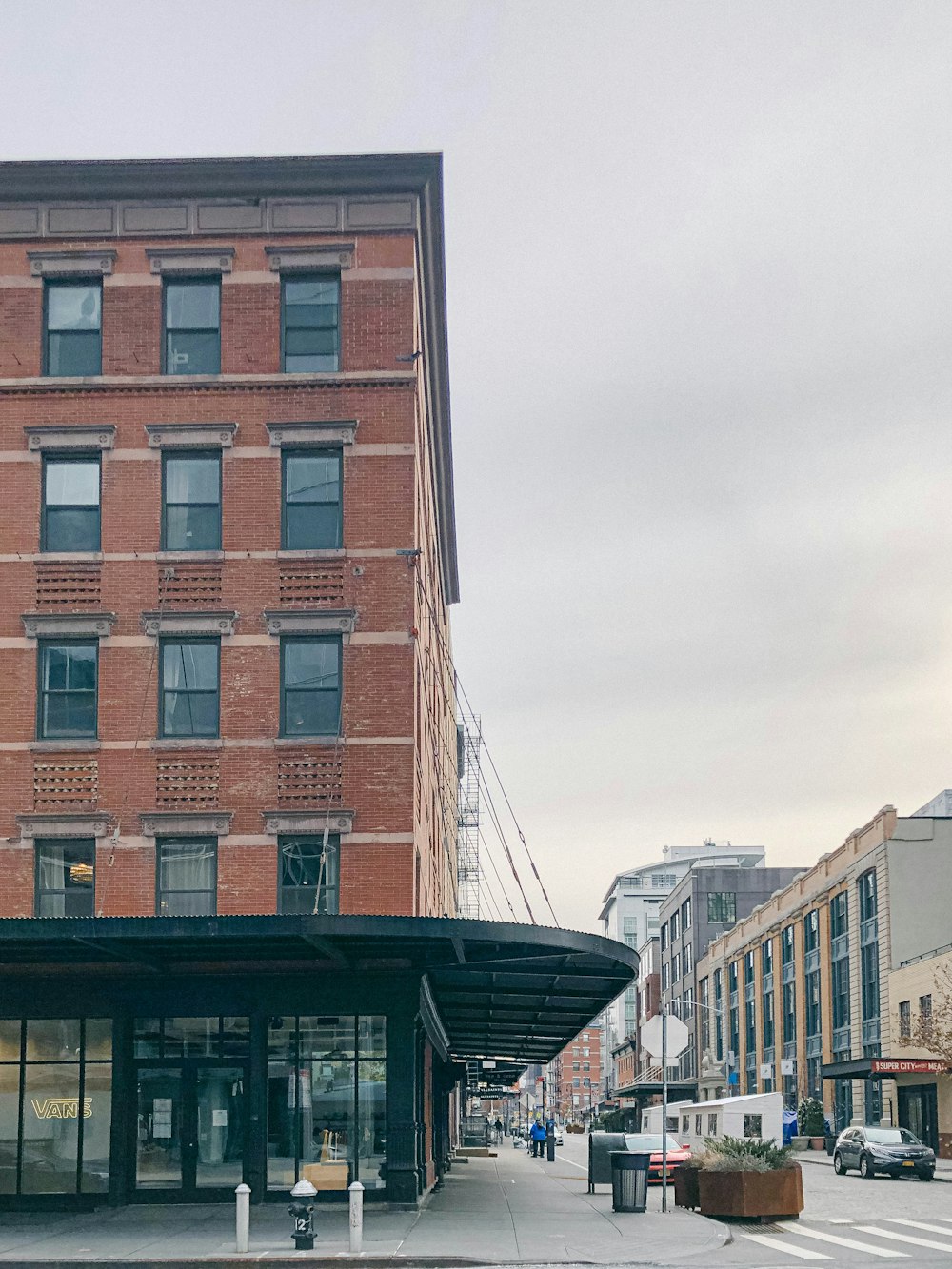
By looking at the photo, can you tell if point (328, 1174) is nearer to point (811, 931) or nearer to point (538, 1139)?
point (538, 1139)

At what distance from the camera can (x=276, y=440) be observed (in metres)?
29.9

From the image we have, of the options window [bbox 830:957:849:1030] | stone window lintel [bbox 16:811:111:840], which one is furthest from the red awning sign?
stone window lintel [bbox 16:811:111:840]

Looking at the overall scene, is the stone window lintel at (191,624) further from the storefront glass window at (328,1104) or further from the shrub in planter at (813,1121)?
the shrub in planter at (813,1121)

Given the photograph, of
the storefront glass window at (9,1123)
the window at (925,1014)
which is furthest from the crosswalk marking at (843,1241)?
the window at (925,1014)

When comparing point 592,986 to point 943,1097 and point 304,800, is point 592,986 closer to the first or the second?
point 304,800

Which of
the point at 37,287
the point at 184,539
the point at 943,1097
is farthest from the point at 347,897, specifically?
the point at 943,1097

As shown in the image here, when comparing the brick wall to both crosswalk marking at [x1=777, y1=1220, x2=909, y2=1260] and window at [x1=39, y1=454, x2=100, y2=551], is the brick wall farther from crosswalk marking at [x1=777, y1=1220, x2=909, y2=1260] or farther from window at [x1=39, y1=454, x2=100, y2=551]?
crosswalk marking at [x1=777, y1=1220, x2=909, y2=1260]

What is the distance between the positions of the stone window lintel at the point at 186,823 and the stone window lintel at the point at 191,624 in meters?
3.38

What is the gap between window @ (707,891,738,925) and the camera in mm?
117000

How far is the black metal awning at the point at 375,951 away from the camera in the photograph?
856 inches

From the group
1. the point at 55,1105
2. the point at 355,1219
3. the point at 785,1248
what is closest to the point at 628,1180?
the point at 785,1248

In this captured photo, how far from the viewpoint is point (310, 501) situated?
29.9 metres

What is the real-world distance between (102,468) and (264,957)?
10478mm

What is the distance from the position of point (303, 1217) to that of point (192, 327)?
17.9m
